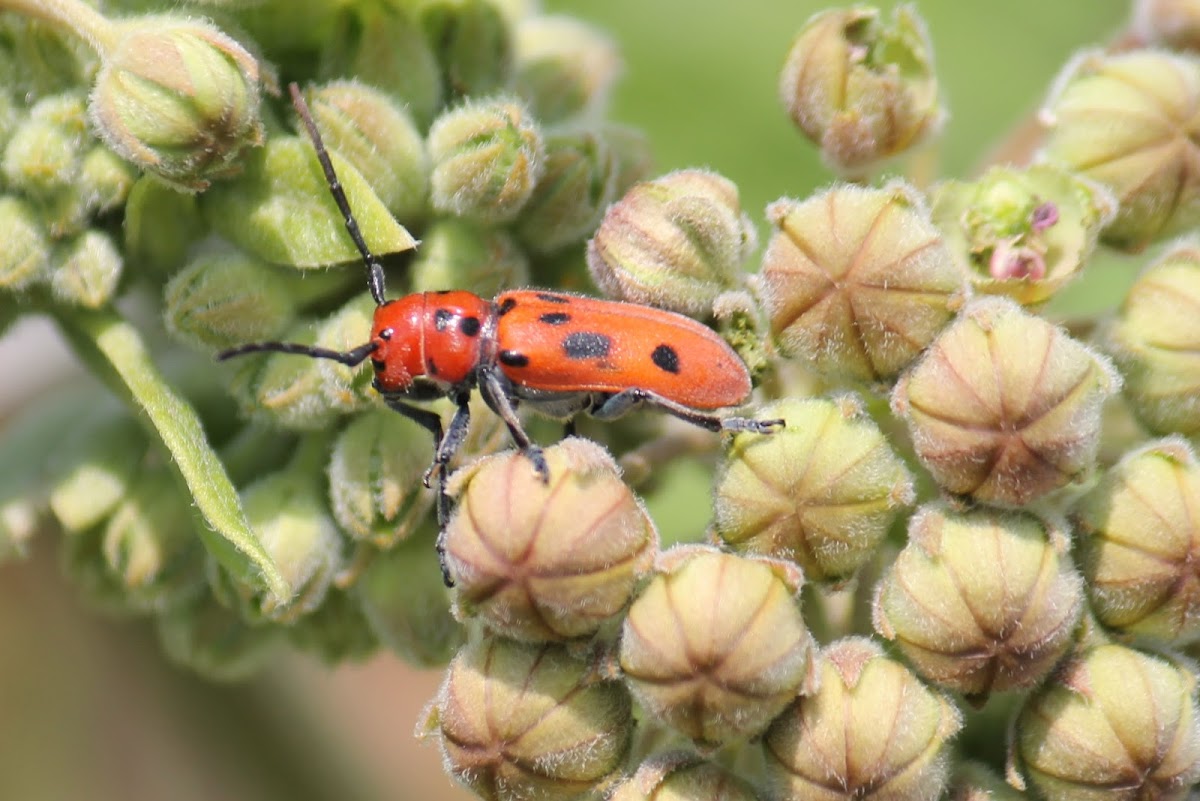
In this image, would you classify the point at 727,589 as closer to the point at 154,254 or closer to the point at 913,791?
the point at 913,791

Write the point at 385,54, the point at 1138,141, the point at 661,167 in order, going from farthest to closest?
the point at 661,167 < the point at 1138,141 < the point at 385,54

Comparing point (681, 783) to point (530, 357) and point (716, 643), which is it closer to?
point (716, 643)

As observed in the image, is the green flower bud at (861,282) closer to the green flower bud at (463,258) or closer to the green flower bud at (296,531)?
the green flower bud at (463,258)

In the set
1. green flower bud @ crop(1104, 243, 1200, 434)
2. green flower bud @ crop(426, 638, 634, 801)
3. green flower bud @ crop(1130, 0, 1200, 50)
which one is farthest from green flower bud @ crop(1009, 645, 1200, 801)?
green flower bud @ crop(1130, 0, 1200, 50)

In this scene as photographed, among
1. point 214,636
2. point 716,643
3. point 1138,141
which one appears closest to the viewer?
point 716,643

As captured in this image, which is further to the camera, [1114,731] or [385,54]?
[385,54]

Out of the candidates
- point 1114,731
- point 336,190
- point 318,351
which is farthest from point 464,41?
point 1114,731

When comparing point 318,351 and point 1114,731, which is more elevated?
point 318,351
